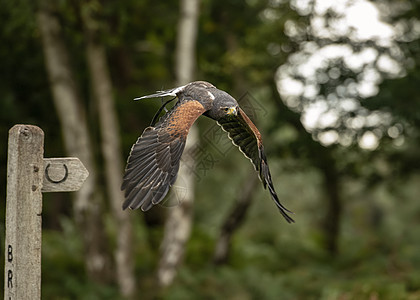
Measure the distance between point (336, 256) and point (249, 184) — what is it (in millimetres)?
3032

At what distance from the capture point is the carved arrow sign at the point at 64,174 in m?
2.49

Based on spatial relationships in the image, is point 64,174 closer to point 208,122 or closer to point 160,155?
point 160,155

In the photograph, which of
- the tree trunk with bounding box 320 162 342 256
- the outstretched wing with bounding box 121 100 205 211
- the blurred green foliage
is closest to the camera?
the outstretched wing with bounding box 121 100 205 211

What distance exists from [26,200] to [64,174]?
207mm

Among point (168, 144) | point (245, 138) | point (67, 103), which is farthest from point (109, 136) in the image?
point (168, 144)

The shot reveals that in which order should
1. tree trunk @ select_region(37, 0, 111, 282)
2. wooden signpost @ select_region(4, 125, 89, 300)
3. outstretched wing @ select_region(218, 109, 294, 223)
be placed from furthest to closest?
tree trunk @ select_region(37, 0, 111, 282)
wooden signpost @ select_region(4, 125, 89, 300)
outstretched wing @ select_region(218, 109, 294, 223)

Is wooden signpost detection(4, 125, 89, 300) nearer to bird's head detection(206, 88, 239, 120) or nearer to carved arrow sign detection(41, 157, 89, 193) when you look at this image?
carved arrow sign detection(41, 157, 89, 193)

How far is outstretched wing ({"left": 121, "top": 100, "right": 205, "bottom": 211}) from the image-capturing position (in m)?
1.84

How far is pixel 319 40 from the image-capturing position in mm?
8445

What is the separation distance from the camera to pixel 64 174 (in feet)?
8.23

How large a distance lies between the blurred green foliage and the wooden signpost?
3788 mm

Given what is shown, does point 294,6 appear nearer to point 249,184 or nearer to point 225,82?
point 225,82

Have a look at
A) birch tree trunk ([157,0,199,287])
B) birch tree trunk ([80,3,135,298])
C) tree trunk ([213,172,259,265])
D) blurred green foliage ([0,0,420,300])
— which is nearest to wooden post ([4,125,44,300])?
blurred green foliage ([0,0,420,300])

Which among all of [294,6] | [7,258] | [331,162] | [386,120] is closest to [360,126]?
[386,120]
